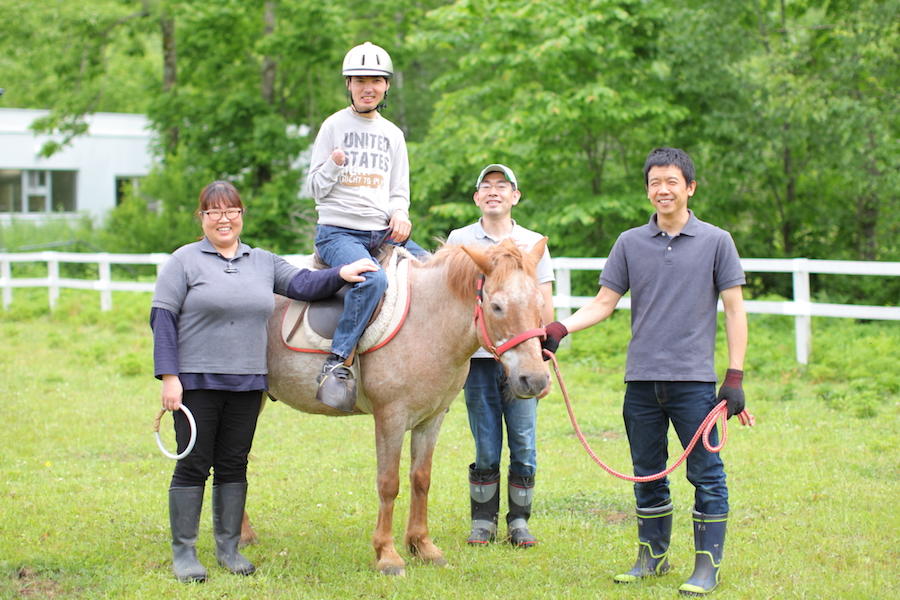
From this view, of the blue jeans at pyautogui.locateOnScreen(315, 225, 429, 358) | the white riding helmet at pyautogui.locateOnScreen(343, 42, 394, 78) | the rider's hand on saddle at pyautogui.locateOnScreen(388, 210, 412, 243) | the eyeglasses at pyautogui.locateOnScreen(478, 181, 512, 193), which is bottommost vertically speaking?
the blue jeans at pyautogui.locateOnScreen(315, 225, 429, 358)

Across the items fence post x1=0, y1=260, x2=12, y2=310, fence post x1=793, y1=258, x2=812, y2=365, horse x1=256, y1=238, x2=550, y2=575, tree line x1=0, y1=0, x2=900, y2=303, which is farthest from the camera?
fence post x1=0, y1=260, x2=12, y2=310

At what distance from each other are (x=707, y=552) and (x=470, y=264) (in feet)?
6.33

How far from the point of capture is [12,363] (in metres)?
12.5

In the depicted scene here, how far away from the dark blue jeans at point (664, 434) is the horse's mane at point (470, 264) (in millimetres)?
896

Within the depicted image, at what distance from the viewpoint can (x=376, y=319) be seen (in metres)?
5.12

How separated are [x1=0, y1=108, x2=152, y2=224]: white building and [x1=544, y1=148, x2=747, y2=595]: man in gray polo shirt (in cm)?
3123

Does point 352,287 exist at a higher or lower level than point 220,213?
lower

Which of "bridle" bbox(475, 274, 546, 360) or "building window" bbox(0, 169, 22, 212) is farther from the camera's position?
"building window" bbox(0, 169, 22, 212)

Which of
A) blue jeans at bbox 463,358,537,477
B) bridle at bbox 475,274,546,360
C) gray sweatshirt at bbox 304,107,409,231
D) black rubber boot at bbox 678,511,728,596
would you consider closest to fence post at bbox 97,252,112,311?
gray sweatshirt at bbox 304,107,409,231

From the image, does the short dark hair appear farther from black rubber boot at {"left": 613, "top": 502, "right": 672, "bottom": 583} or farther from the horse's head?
black rubber boot at {"left": 613, "top": 502, "right": 672, "bottom": 583}

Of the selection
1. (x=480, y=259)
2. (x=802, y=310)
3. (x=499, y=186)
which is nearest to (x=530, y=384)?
(x=480, y=259)

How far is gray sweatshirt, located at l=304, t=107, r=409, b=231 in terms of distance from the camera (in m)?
5.32

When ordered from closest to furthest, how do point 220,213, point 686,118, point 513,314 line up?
Answer: point 513,314 < point 220,213 < point 686,118

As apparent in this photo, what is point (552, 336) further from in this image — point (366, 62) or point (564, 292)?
point (564, 292)
